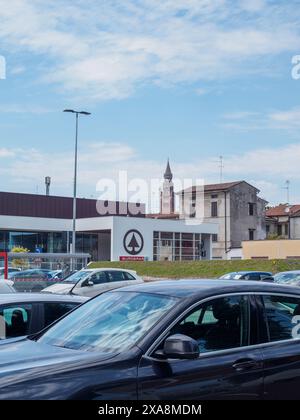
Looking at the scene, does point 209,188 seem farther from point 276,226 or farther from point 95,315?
point 95,315

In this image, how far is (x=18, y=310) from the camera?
24.8ft

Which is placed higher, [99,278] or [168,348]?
[99,278]

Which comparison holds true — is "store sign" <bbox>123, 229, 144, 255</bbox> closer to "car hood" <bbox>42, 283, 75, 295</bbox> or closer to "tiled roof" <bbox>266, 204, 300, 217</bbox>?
"tiled roof" <bbox>266, 204, 300, 217</bbox>

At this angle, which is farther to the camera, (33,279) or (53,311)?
(33,279)

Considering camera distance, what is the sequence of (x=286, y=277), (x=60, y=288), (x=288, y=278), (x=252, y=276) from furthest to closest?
(x=252, y=276), (x=286, y=277), (x=288, y=278), (x=60, y=288)

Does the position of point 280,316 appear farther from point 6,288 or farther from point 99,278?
point 99,278

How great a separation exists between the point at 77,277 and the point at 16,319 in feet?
56.3

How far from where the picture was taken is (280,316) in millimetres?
5648

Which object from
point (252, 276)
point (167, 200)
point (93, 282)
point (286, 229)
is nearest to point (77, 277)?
point (93, 282)

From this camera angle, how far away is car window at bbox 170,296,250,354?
17.3 ft

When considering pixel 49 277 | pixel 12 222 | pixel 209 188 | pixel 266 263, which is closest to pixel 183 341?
pixel 49 277

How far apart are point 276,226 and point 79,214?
32304 millimetres

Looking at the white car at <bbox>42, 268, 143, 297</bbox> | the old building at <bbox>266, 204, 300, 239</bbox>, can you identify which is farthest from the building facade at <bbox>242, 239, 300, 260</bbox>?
the white car at <bbox>42, 268, 143, 297</bbox>
